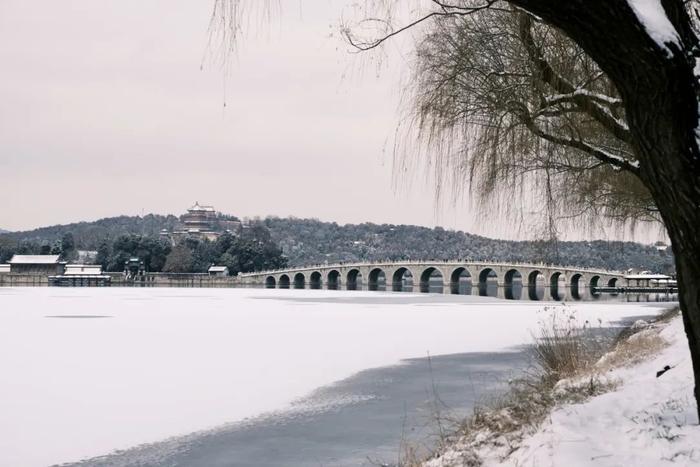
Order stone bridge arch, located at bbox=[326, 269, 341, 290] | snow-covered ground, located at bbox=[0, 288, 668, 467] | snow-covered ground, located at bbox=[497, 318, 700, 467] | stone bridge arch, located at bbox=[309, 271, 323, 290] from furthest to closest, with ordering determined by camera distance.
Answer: stone bridge arch, located at bbox=[309, 271, 323, 290] → stone bridge arch, located at bbox=[326, 269, 341, 290] → snow-covered ground, located at bbox=[0, 288, 668, 467] → snow-covered ground, located at bbox=[497, 318, 700, 467]

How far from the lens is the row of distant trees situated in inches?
5723

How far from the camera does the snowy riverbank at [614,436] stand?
15.6 feet

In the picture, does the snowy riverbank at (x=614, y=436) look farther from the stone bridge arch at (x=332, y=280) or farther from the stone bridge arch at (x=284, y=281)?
the stone bridge arch at (x=332, y=280)

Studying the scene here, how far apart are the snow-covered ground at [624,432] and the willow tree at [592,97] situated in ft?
1.31

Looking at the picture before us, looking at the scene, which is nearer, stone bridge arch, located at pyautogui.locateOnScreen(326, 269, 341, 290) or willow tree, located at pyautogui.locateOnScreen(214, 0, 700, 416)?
willow tree, located at pyautogui.locateOnScreen(214, 0, 700, 416)

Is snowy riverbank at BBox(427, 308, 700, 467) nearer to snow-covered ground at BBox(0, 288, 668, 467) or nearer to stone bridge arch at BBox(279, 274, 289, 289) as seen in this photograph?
snow-covered ground at BBox(0, 288, 668, 467)

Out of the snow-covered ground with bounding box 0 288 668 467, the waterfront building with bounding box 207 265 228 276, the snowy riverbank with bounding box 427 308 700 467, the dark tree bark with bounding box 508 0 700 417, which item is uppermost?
the dark tree bark with bounding box 508 0 700 417

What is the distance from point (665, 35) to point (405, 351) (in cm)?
2116

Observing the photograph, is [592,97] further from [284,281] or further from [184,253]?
[184,253]

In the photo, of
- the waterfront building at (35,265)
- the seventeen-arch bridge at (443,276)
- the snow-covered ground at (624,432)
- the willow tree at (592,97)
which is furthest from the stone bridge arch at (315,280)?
the snow-covered ground at (624,432)

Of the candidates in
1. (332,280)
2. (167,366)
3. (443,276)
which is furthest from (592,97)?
(332,280)

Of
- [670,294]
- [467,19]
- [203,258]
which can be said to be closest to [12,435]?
[467,19]

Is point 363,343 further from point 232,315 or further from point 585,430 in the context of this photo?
point 585,430

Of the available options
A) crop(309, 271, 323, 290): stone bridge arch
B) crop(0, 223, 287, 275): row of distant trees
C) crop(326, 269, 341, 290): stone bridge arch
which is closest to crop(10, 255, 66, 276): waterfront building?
crop(0, 223, 287, 275): row of distant trees
